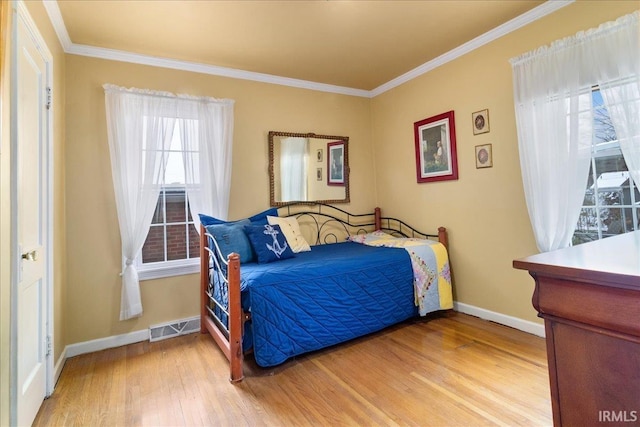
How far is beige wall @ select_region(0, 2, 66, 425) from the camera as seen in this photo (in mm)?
1330

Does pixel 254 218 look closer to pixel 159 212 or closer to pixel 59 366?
pixel 159 212

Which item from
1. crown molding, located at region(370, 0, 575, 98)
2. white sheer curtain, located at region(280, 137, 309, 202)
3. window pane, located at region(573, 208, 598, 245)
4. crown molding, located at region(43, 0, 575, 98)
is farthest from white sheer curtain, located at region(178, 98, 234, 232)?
window pane, located at region(573, 208, 598, 245)

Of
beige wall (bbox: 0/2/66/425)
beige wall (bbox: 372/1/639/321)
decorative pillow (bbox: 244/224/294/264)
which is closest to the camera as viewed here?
beige wall (bbox: 0/2/66/425)

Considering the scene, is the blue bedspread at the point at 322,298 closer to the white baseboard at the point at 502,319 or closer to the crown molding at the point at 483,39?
the white baseboard at the point at 502,319

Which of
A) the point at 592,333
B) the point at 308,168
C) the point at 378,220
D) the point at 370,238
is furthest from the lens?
the point at 378,220

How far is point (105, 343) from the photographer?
A: 263cm

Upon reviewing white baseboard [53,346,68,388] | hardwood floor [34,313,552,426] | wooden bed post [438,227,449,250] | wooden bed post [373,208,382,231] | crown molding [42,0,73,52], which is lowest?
hardwood floor [34,313,552,426]

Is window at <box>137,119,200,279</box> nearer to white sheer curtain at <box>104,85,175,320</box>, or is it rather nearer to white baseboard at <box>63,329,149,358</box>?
white sheer curtain at <box>104,85,175,320</box>

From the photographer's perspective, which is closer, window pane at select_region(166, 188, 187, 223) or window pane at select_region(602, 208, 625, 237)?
window pane at select_region(602, 208, 625, 237)

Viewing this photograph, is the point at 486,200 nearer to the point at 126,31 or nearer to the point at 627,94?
the point at 627,94

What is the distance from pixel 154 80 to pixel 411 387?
3.18 m

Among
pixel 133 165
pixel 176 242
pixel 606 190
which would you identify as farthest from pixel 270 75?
pixel 606 190

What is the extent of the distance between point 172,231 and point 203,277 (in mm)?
528

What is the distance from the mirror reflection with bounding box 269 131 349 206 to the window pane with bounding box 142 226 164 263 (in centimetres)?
112
